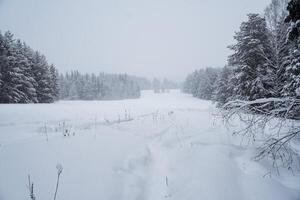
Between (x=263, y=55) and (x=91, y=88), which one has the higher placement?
(x=263, y=55)

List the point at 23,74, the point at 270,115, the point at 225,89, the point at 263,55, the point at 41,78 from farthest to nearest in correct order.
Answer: the point at 41,78
the point at 23,74
the point at 225,89
the point at 263,55
the point at 270,115

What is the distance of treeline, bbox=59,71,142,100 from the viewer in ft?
243

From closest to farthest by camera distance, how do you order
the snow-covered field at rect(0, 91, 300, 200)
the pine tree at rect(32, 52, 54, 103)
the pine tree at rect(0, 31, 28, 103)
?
the snow-covered field at rect(0, 91, 300, 200) → the pine tree at rect(0, 31, 28, 103) → the pine tree at rect(32, 52, 54, 103)

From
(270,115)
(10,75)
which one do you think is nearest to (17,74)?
(10,75)

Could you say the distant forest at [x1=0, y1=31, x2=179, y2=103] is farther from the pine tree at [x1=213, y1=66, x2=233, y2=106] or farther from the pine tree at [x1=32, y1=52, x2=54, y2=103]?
the pine tree at [x1=213, y1=66, x2=233, y2=106]

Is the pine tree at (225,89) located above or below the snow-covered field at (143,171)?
above

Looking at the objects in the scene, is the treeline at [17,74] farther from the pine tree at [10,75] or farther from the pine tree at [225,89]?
the pine tree at [225,89]

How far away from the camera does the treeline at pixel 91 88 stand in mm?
74125

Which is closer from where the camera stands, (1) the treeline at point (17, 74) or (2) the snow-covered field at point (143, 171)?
(2) the snow-covered field at point (143, 171)

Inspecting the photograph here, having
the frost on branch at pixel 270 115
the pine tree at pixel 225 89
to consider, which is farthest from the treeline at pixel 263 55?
the frost on branch at pixel 270 115

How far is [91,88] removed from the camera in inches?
2985

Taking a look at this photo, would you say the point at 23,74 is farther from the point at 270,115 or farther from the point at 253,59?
the point at 270,115

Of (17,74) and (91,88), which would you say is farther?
(91,88)

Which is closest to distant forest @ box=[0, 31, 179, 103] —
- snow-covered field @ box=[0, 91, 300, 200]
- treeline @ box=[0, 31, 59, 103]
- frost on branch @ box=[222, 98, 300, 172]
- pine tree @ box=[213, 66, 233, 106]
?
treeline @ box=[0, 31, 59, 103]
